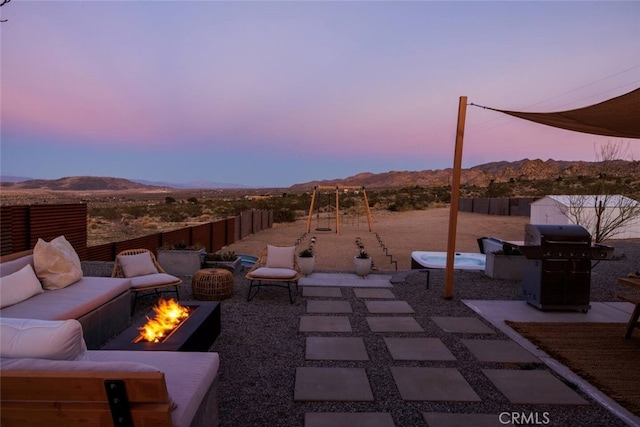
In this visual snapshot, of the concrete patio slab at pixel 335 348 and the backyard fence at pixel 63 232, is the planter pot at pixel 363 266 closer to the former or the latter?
the concrete patio slab at pixel 335 348

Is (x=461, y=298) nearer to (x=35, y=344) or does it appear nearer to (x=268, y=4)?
(x=35, y=344)

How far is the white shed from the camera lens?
11.9 m

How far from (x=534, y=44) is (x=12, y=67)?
9747mm

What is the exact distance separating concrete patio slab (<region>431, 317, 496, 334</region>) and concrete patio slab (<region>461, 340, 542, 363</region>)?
32cm

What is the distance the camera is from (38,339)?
1698 millimetres

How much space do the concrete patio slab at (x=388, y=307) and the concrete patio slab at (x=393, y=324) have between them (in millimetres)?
269

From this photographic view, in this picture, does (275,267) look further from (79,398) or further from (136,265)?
(79,398)

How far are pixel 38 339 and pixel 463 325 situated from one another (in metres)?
4.13

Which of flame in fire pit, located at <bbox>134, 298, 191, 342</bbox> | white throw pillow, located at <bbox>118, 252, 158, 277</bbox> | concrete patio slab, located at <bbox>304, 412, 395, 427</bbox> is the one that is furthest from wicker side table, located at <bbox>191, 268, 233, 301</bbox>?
concrete patio slab, located at <bbox>304, 412, 395, 427</bbox>

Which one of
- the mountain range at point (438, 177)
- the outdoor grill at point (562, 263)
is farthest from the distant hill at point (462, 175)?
the outdoor grill at point (562, 263)

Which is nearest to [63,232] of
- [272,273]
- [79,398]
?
[272,273]

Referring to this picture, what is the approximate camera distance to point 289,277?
5.42 m

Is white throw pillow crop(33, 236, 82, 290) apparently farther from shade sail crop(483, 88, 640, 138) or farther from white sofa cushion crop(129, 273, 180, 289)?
shade sail crop(483, 88, 640, 138)

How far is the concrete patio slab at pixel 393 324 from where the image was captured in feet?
14.3
